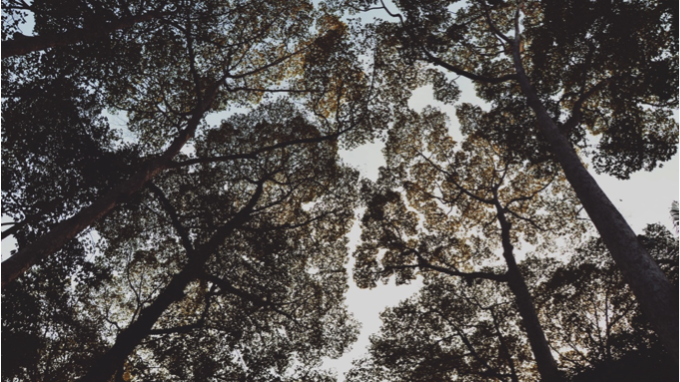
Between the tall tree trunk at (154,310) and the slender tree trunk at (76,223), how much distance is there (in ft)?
7.45

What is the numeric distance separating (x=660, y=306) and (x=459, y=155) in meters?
9.14

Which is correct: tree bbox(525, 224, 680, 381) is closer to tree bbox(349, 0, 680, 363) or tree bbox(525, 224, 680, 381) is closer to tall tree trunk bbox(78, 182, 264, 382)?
tree bbox(349, 0, 680, 363)

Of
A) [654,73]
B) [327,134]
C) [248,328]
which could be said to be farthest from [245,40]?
[654,73]

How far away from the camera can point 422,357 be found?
35.4 feet

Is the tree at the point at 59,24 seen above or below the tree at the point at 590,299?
above

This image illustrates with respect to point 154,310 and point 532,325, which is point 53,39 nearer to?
point 154,310

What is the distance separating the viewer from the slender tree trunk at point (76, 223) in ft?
16.8

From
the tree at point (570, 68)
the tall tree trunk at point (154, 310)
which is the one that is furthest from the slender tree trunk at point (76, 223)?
the tree at point (570, 68)

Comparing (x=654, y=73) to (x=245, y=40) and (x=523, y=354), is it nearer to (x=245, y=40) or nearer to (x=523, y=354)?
(x=523, y=354)

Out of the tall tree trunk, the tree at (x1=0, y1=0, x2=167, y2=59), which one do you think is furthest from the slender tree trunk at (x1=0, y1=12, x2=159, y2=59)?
the tall tree trunk

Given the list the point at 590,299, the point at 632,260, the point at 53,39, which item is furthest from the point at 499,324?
the point at 53,39

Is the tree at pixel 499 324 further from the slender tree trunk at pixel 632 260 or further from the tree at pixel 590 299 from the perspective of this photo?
the slender tree trunk at pixel 632 260

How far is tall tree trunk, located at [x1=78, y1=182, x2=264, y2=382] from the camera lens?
21.6 ft

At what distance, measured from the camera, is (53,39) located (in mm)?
6855
